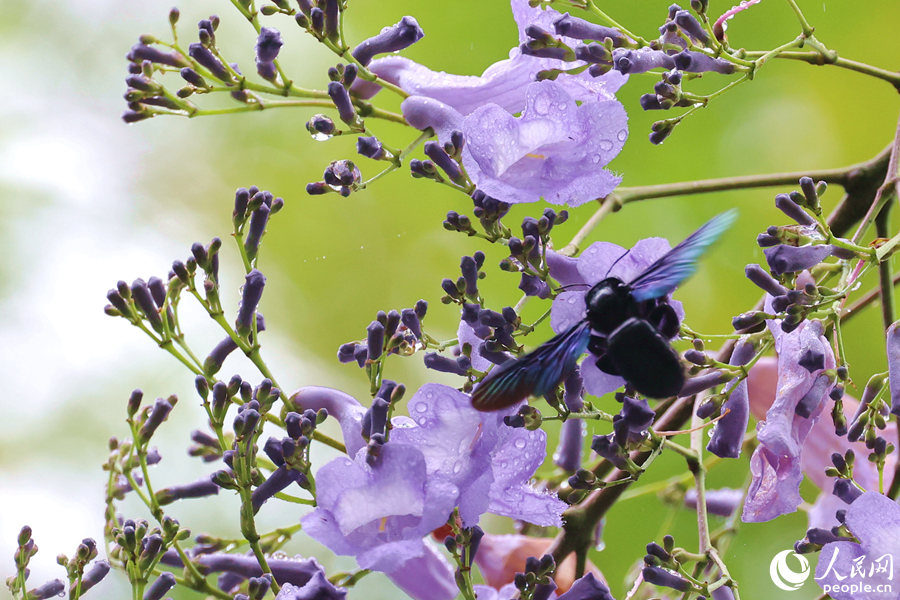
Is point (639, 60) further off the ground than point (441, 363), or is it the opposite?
point (639, 60)

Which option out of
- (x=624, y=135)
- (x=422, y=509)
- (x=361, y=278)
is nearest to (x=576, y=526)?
(x=422, y=509)

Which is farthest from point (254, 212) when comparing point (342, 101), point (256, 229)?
point (342, 101)

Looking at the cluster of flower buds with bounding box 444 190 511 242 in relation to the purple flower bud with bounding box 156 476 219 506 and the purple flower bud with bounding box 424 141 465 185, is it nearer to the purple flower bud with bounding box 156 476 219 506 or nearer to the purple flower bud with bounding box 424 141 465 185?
the purple flower bud with bounding box 424 141 465 185

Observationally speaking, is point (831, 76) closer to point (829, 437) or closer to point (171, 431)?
point (829, 437)

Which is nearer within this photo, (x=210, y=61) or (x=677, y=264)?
(x=677, y=264)

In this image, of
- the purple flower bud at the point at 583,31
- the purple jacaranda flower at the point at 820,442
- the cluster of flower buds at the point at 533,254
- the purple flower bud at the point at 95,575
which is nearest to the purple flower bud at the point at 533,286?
the cluster of flower buds at the point at 533,254

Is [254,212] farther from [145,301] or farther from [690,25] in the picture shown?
[690,25]

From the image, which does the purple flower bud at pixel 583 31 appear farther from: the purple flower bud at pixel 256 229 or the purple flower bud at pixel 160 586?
the purple flower bud at pixel 160 586

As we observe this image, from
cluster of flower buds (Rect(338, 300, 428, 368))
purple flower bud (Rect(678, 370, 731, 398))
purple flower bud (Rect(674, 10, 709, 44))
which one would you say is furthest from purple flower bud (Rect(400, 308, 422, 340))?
purple flower bud (Rect(674, 10, 709, 44))

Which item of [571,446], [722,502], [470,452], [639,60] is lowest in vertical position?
[722,502]
